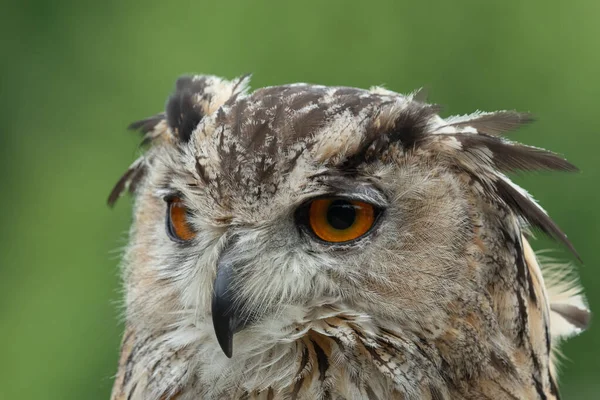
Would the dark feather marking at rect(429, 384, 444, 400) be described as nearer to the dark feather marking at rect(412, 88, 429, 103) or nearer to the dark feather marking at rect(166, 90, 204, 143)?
the dark feather marking at rect(412, 88, 429, 103)

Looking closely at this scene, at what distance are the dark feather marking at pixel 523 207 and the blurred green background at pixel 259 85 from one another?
6.39 ft

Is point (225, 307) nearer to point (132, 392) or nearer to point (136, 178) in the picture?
point (132, 392)

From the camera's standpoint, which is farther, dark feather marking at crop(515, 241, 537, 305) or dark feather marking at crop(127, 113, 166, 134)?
dark feather marking at crop(127, 113, 166, 134)

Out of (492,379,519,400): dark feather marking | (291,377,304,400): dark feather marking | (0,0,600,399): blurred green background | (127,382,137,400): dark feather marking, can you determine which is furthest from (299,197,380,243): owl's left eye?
(0,0,600,399): blurred green background

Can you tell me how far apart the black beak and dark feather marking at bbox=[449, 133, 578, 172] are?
0.50m

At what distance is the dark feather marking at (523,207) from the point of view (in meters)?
1.48

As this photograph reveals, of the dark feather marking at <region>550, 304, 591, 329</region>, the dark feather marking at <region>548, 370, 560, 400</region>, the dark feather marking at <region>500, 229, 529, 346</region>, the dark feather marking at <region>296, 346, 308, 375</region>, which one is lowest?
the dark feather marking at <region>548, 370, 560, 400</region>

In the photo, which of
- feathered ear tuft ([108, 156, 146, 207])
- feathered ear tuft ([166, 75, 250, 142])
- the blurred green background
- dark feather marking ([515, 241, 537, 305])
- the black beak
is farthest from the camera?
the blurred green background

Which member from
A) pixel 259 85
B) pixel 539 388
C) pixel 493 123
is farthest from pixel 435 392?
pixel 259 85

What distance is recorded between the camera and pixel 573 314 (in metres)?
1.94

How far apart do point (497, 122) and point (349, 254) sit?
0.41 meters

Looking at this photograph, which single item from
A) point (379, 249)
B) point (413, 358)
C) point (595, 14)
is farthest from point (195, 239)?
point (595, 14)

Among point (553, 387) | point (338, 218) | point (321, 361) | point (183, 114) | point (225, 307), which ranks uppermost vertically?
point (183, 114)

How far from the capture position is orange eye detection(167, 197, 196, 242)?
156 centimetres
